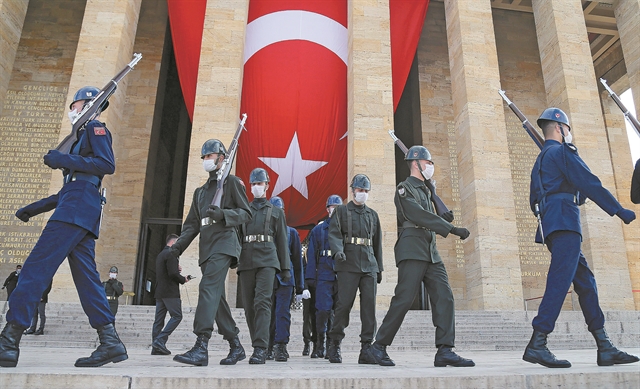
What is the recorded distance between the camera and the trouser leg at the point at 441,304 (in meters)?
4.66

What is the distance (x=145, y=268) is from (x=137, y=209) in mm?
1927

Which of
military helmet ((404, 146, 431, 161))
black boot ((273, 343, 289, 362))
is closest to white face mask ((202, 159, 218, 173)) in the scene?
military helmet ((404, 146, 431, 161))

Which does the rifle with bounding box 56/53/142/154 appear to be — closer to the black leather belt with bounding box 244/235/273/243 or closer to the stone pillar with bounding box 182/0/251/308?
the black leather belt with bounding box 244/235/273/243

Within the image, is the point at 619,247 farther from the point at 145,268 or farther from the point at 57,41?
the point at 57,41

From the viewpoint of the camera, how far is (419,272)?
484 cm

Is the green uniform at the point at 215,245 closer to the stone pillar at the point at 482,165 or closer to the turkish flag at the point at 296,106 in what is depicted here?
the turkish flag at the point at 296,106

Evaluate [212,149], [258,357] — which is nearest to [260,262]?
[258,357]

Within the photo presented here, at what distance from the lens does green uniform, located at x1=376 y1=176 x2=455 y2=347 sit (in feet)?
15.5

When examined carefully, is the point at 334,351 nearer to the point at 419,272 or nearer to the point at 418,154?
the point at 419,272

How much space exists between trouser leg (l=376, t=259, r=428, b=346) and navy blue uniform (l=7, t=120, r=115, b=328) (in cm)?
241

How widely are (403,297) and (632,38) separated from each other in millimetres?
14981

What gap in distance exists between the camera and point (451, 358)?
177 inches

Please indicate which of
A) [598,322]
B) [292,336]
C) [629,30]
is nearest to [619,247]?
[629,30]

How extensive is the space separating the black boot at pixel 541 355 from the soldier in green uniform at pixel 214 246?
8.58ft
